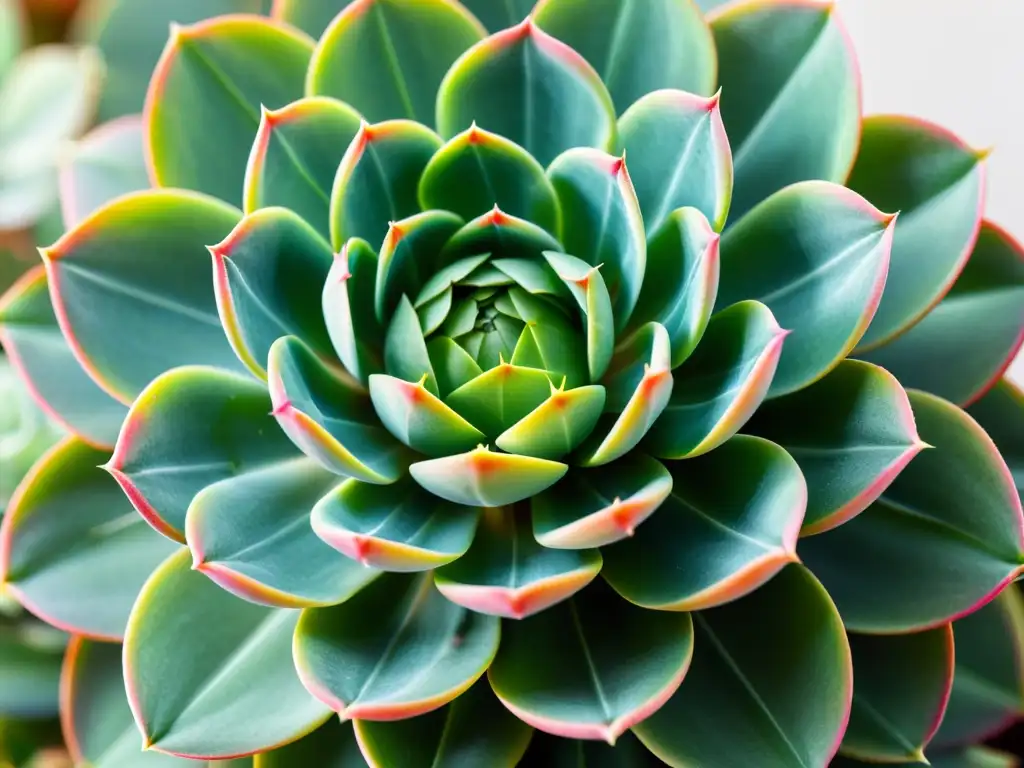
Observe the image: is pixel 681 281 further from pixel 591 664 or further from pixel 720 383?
pixel 591 664

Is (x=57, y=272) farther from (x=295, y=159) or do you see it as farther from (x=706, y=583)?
(x=706, y=583)

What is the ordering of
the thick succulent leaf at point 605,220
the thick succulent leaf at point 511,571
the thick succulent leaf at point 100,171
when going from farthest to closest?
1. the thick succulent leaf at point 100,171
2. the thick succulent leaf at point 605,220
3. the thick succulent leaf at point 511,571

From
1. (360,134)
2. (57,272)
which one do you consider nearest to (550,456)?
(360,134)

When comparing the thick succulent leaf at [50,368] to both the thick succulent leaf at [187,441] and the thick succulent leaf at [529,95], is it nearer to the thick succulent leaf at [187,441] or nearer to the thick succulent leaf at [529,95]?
the thick succulent leaf at [187,441]

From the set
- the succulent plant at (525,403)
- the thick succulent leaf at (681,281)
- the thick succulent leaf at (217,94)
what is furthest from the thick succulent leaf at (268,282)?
the thick succulent leaf at (681,281)

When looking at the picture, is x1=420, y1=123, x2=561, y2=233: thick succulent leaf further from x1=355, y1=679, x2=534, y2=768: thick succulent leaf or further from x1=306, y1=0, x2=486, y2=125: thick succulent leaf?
x1=355, y1=679, x2=534, y2=768: thick succulent leaf

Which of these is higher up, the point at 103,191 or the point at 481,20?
the point at 481,20

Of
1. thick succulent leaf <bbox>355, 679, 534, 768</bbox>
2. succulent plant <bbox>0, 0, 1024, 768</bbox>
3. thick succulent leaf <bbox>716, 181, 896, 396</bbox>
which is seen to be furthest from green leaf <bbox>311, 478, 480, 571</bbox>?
thick succulent leaf <bbox>716, 181, 896, 396</bbox>
